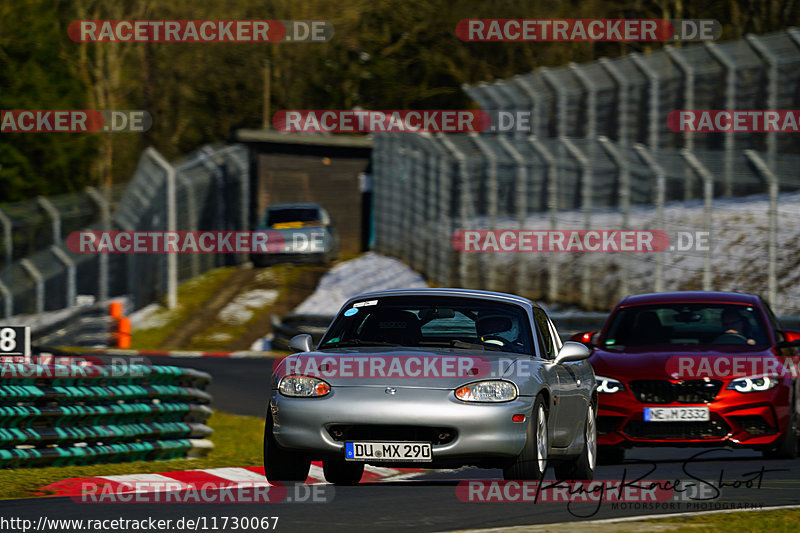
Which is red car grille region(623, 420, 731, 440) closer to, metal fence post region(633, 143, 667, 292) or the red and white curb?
the red and white curb

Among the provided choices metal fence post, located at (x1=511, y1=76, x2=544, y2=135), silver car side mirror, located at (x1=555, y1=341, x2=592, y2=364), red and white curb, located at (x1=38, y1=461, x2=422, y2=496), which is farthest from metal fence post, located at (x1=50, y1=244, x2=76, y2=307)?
silver car side mirror, located at (x1=555, y1=341, x2=592, y2=364)

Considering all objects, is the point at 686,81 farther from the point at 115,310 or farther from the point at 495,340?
the point at 495,340

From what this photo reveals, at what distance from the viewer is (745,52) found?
91.4 feet

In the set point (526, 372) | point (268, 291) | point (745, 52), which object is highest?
point (745, 52)

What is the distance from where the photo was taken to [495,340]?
10891mm

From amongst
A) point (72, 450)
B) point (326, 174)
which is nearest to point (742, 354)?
point (72, 450)

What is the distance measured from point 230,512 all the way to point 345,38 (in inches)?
2148

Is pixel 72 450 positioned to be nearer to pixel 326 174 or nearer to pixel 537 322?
pixel 537 322

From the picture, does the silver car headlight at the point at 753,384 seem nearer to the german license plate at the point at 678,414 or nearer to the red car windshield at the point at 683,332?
the german license plate at the point at 678,414

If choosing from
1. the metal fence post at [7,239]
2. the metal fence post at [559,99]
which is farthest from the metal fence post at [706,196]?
the metal fence post at [7,239]

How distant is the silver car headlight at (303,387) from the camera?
10047mm

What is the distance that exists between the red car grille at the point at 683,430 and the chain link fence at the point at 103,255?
25.1 metres

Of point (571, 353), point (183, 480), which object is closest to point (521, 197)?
point (183, 480)

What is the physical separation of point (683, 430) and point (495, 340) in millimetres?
2992
